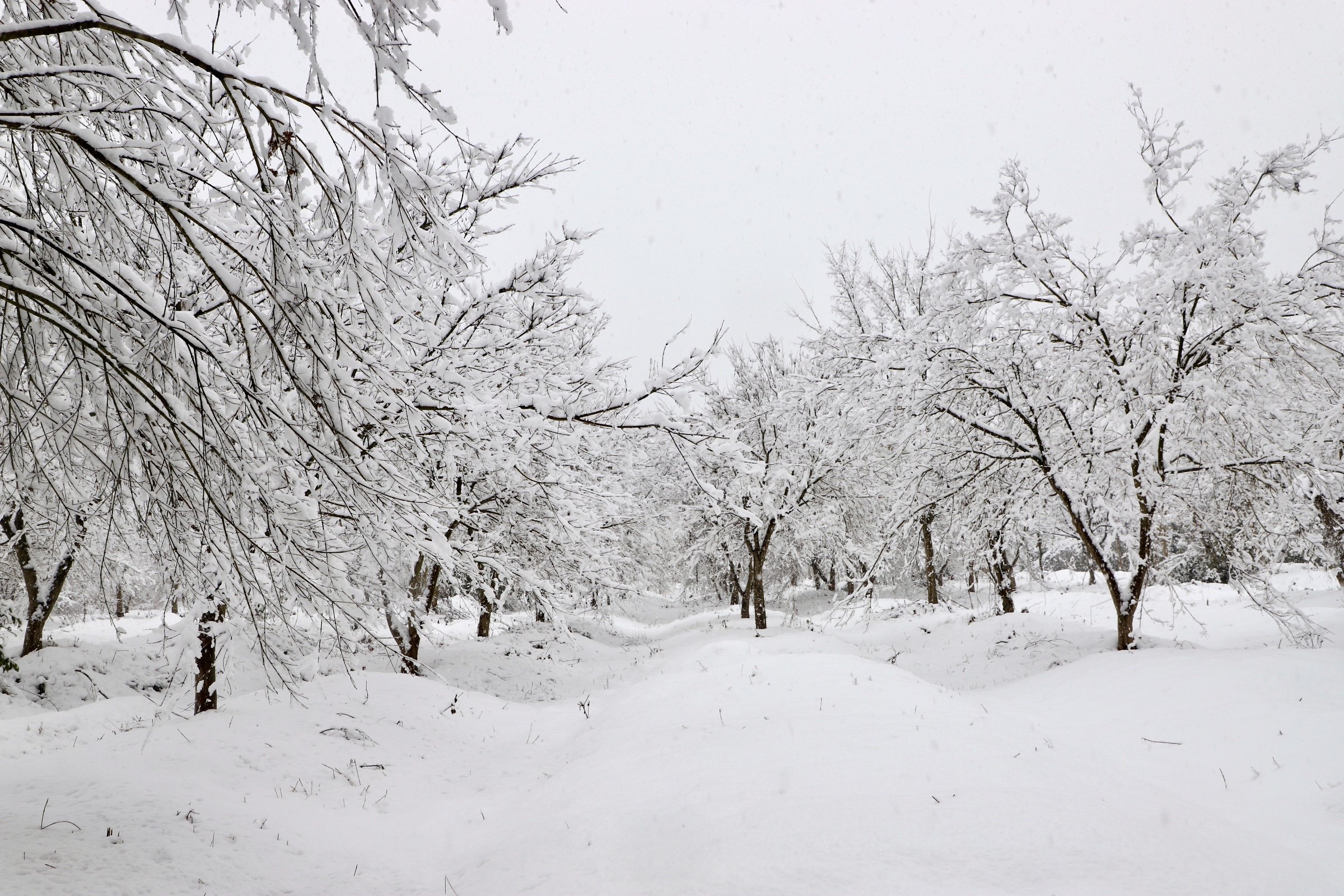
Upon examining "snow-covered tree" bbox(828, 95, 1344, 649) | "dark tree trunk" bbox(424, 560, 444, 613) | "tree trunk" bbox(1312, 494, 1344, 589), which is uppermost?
"snow-covered tree" bbox(828, 95, 1344, 649)

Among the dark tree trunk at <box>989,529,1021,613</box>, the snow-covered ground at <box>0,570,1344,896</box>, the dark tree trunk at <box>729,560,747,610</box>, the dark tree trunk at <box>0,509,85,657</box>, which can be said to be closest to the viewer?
the snow-covered ground at <box>0,570,1344,896</box>

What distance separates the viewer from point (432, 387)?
5234mm

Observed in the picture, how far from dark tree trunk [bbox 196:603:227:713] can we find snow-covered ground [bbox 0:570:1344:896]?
0.30 meters

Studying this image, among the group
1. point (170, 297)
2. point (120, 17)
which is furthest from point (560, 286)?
point (120, 17)

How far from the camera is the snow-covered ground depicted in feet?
10.2

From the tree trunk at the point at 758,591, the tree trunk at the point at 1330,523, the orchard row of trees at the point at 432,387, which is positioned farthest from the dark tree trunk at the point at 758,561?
the tree trunk at the point at 1330,523

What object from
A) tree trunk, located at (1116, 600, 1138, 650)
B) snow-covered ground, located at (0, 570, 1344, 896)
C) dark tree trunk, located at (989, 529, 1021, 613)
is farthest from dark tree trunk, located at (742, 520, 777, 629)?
snow-covered ground, located at (0, 570, 1344, 896)

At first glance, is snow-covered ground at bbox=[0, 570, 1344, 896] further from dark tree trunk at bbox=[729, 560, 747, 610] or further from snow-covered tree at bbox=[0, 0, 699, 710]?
dark tree trunk at bbox=[729, 560, 747, 610]

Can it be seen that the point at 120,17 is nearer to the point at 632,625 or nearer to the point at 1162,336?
the point at 1162,336

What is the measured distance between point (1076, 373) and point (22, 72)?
10.3 m

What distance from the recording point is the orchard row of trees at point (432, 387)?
2629mm

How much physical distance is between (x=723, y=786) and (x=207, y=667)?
5283 millimetres

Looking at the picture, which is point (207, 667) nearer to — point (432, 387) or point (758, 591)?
point (432, 387)

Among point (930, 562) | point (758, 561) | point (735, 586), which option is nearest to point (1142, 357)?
point (930, 562)
